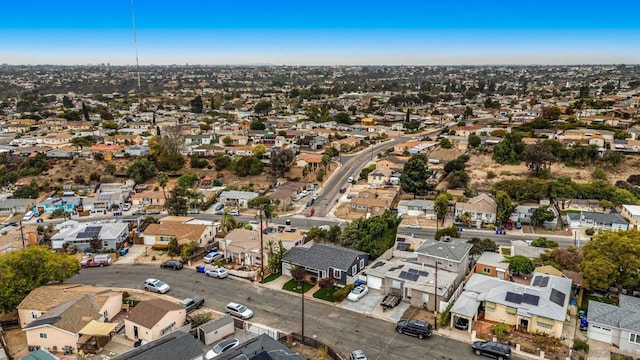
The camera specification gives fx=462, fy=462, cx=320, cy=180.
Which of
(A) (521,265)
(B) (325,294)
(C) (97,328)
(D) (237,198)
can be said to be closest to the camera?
(C) (97,328)

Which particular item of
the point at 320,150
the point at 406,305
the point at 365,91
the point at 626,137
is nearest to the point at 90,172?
the point at 320,150

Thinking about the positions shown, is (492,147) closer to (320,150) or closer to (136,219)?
(320,150)

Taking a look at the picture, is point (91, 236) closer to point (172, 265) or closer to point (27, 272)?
point (172, 265)

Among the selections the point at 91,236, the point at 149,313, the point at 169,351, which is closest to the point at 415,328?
the point at 169,351

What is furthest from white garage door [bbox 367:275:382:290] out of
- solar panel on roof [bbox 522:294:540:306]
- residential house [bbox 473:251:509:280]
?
solar panel on roof [bbox 522:294:540:306]

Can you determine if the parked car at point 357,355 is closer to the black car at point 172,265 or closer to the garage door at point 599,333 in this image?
the garage door at point 599,333

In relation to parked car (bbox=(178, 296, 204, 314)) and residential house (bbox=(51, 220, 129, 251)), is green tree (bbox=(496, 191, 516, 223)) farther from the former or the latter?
residential house (bbox=(51, 220, 129, 251))
